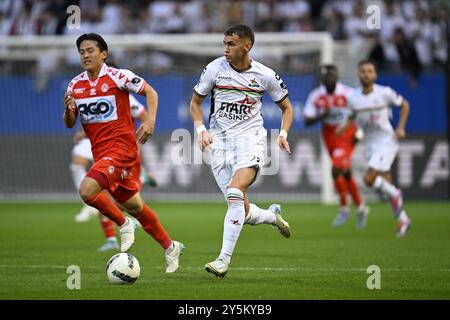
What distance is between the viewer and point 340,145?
17.7 meters

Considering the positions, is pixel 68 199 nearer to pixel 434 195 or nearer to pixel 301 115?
pixel 301 115

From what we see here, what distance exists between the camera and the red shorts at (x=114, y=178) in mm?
9734

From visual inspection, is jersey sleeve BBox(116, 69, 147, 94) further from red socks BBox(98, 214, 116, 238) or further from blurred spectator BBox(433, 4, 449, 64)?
blurred spectator BBox(433, 4, 449, 64)

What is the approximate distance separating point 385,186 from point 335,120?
271 centimetres

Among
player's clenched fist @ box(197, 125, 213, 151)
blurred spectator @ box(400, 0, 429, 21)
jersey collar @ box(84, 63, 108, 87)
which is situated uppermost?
blurred spectator @ box(400, 0, 429, 21)

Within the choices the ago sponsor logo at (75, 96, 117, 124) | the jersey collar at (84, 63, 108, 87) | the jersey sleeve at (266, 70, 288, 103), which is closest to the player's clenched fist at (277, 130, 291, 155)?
the jersey sleeve at (266, 70, 288, 103)

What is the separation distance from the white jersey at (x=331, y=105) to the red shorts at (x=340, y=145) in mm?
193

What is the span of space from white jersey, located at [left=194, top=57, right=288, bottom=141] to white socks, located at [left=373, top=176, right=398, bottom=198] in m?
5.85

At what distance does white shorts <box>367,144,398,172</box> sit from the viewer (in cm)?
1575

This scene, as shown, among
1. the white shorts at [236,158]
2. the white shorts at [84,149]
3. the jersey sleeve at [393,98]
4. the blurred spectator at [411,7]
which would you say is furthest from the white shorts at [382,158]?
the blurred spectator at [411,7]

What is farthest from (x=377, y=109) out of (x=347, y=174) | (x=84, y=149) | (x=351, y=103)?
(x=84, y=149)

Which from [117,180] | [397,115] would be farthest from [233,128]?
[397,115]

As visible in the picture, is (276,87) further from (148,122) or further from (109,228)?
(109,228)

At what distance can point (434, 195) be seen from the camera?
22.6 meters
